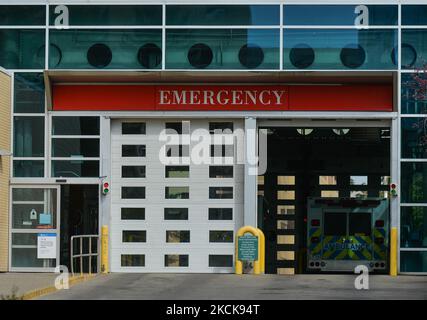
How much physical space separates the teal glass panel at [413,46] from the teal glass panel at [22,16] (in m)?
7.84

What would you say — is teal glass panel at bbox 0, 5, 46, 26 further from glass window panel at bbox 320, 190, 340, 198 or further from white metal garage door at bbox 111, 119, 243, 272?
glass window panel at bbox 320, 190, 340, 198

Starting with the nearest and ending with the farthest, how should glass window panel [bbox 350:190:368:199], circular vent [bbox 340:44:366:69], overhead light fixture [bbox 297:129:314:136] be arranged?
circular vent [bbox 340:44:366:69], glass window panel [bbox 350:190:368:199], overhead light fixture [bbox 297:129:314:136]

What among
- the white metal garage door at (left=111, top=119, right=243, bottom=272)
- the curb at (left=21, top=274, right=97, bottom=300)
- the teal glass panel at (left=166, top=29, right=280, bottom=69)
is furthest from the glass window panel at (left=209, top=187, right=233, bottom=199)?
the curb at (left=21, top=274, right=97, bottom=300)

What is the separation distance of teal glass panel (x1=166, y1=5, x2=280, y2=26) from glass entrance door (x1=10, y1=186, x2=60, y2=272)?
4597 mm

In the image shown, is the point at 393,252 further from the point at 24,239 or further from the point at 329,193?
the point at 24,239

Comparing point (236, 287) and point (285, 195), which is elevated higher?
point (285, 195)

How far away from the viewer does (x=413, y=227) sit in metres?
24.6

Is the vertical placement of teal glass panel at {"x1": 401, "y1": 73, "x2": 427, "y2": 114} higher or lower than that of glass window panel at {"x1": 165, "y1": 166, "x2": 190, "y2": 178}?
higher

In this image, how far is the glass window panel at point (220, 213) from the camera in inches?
984

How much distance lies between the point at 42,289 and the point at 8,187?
5.61 metres

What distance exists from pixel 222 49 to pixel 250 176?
111 inches

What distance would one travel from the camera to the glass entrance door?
24.7m

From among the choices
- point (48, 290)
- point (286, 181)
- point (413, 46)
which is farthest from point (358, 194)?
point (48, 290)

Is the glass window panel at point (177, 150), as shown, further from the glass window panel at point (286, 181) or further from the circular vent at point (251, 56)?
the glass window panel at point (286, 181)
